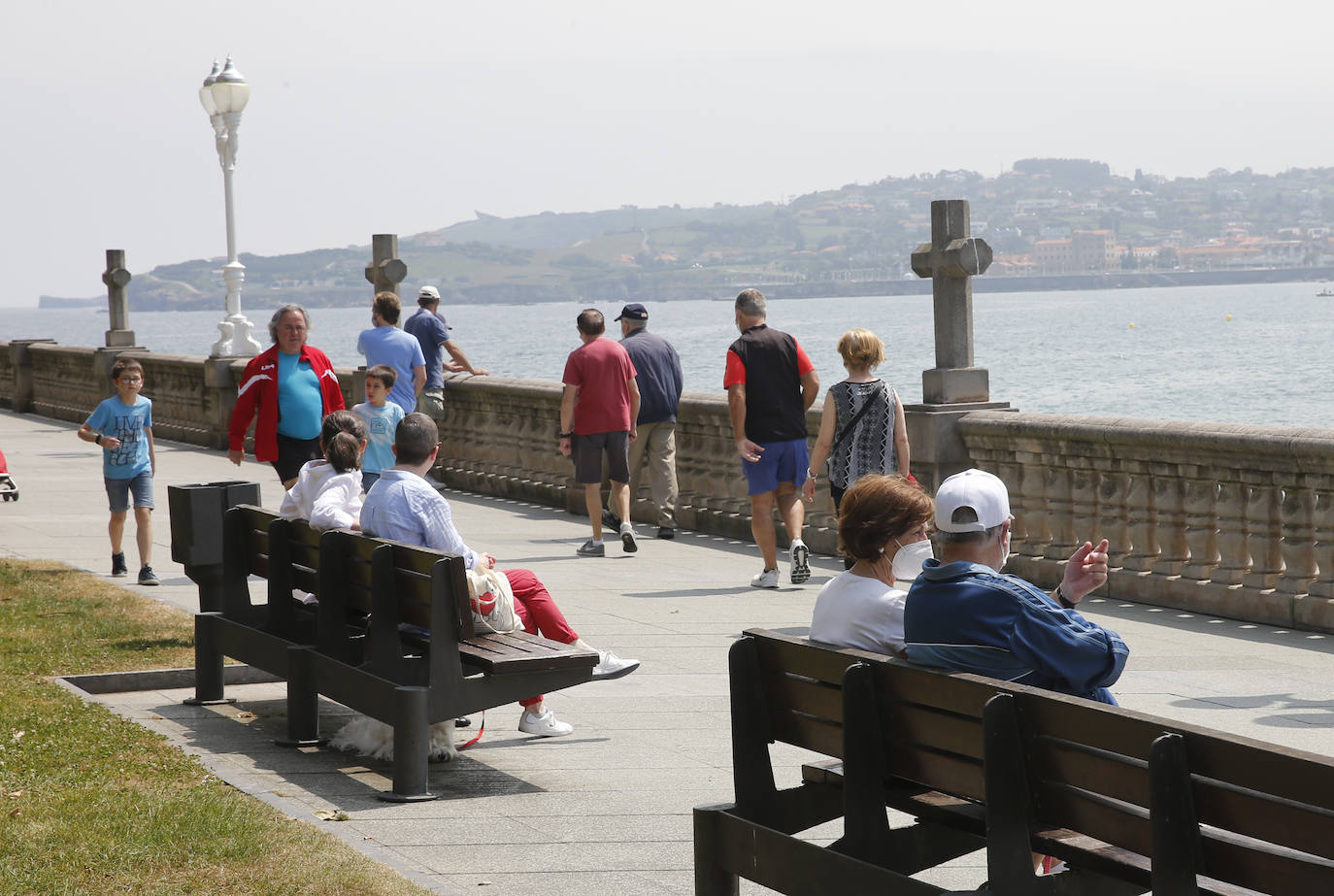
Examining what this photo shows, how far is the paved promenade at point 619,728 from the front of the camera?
5.28 m

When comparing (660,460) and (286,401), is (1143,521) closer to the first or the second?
(660,460)

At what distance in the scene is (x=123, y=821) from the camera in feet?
17.4

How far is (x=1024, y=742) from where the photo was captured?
3635 mm

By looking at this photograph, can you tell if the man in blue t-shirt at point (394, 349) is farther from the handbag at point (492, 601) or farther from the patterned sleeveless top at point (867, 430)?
the handbag at point (492, 601)

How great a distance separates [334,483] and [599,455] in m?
5.14

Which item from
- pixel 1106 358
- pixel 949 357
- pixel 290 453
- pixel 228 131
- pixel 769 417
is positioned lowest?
pixel 1106 358

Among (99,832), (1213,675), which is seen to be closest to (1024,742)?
(99,832)

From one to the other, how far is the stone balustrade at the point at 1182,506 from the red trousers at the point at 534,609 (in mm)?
4380

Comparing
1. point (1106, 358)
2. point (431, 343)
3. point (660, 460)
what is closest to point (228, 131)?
point (431, 343)

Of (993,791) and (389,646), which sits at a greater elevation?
(993,791)

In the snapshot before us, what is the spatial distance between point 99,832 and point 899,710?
2.58 m

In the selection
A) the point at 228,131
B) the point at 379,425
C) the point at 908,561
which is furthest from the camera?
the point at 228,131

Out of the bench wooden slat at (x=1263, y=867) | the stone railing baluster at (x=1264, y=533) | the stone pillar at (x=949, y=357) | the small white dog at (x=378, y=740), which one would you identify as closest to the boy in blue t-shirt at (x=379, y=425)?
the stone pillar at (x=949, y=357)

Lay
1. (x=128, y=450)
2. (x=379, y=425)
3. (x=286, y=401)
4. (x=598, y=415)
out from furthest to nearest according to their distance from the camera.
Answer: (x=598, y=415)
(x=128, y=450)
(x=379, y=425)
(x=286, y=401)
